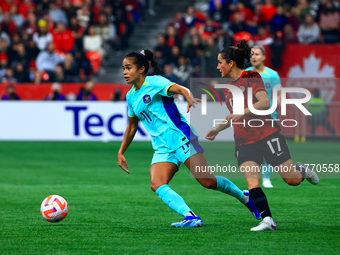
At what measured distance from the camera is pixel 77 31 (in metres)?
21.3

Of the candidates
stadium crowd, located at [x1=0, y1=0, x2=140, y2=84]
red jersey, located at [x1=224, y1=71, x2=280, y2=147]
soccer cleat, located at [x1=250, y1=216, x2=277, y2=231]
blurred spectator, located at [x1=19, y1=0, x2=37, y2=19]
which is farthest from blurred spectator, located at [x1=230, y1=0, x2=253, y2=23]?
soccer cleat, located at [x1=250, y1=216, x2=277, y2=231]

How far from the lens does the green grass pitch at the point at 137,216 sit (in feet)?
16.1

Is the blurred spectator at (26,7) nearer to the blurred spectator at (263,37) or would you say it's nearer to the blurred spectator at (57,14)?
the blurred spectator at (57,14)

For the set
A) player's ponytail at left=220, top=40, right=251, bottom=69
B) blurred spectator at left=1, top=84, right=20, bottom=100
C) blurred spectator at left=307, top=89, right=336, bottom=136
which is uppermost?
player's ponytail at left=220, top=40, right=251, bottom=69

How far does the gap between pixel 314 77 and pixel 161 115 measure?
41.8 feet

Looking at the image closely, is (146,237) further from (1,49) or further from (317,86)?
(1,49)

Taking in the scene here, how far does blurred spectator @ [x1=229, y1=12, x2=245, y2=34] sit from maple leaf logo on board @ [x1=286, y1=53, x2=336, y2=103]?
7.66 ft

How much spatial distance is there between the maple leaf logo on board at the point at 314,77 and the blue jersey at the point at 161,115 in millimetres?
11819

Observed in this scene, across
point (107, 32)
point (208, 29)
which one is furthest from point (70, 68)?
point (208, 29)

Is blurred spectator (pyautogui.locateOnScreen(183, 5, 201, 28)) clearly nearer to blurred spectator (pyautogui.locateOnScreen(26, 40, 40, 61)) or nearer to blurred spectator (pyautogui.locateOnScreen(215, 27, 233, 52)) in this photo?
blurred spectator (pyautogui.locateOnScreen(215, 27, 233, 52))

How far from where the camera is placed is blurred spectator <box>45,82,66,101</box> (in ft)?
55.3

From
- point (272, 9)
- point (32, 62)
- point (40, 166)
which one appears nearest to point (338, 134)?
point (272, 9)

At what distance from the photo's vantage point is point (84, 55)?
1958cm

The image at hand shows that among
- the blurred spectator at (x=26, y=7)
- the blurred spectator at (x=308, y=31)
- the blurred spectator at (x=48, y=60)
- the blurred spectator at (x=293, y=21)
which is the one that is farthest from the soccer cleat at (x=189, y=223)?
the blurred spectator at (x=26, y=7)
